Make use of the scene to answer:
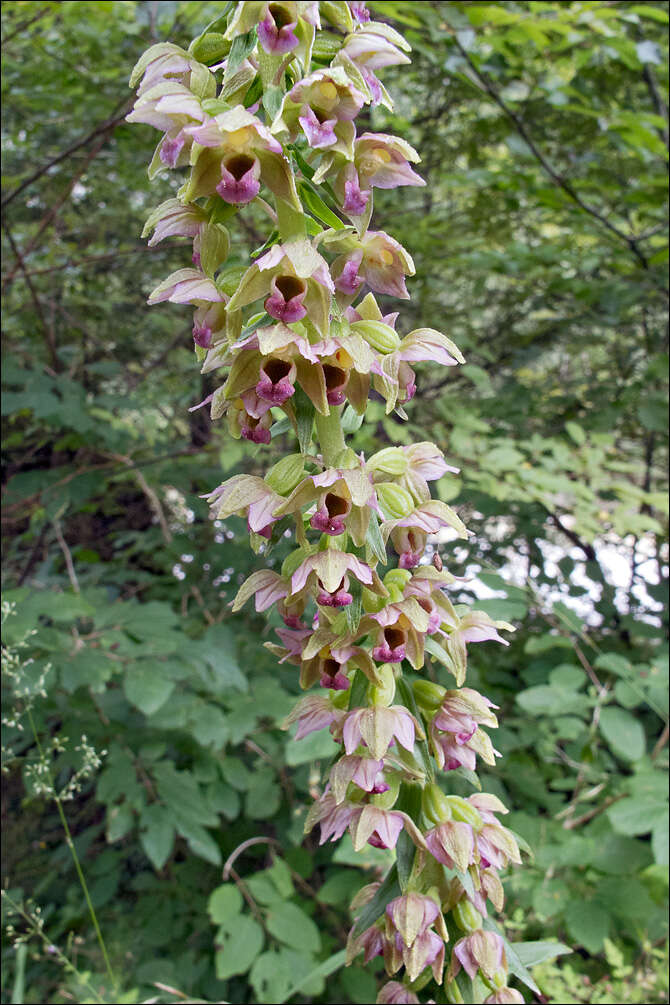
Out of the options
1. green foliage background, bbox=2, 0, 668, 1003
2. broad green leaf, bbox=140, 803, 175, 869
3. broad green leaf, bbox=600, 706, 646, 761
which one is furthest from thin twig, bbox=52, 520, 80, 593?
broad green leaf, bbox=600, 706, 646, 761

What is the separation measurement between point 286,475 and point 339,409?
104 millimetres

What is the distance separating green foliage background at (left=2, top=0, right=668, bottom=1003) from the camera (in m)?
2.22

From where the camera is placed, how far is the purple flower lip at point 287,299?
0.78 metres

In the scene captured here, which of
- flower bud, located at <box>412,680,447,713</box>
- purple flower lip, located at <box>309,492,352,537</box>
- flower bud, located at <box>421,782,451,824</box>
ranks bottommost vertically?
flower bud, located at <box>421,782,451,824</box>

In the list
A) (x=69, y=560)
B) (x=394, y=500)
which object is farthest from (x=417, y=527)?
(x=69, y=560)

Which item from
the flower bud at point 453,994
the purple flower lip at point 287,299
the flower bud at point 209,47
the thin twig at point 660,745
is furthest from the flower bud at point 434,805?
the thin twig at point 660,745

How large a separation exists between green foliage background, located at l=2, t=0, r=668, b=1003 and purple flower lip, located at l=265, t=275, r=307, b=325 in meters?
1.00

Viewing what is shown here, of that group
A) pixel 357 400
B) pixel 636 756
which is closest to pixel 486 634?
pixel 357 400

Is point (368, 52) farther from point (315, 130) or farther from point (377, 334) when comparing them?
point (377, 334)

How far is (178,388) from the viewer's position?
3971mm

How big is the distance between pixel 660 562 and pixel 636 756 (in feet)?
4.76

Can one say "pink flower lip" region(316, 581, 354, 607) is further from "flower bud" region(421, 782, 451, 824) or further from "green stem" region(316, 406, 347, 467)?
"flower bud" region(421, 782, 451, 824)

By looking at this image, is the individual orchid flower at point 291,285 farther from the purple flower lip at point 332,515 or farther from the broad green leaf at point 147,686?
the broad green leaf at point 147,686

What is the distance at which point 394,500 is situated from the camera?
3.00 ft
